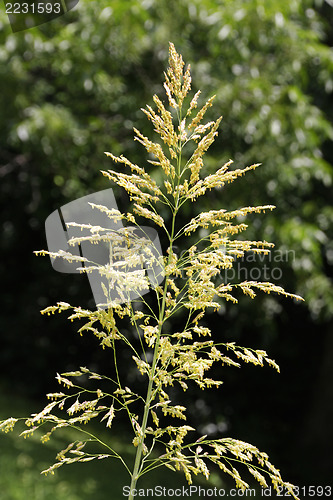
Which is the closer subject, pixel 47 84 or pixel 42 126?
pixel 42 126

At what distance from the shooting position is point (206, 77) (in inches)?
188

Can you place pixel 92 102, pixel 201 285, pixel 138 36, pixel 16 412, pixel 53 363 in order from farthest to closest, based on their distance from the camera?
pixel 53 363, pixel 16 412, pixel 92 102, pixel 138 36, pixel 201 285

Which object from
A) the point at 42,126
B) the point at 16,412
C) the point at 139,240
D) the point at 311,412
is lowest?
the point at 311,412

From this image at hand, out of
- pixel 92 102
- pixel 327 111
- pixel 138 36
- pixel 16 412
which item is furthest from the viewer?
Answer: pixel 16 412

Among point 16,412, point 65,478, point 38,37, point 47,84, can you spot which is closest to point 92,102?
point 47,84

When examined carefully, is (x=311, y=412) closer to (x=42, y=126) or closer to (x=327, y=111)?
(x=327, y=111)

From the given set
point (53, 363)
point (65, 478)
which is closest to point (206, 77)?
point (65, 478)

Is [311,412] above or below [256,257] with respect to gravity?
below

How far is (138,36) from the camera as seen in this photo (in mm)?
4488

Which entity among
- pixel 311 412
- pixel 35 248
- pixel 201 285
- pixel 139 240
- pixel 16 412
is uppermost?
pixel 35 248

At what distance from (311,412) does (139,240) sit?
5.67m

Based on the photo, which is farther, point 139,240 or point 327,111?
point 327,111

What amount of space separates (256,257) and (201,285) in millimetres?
3281

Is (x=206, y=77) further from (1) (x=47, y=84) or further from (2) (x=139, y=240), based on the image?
(2) (x=139, y=240)
